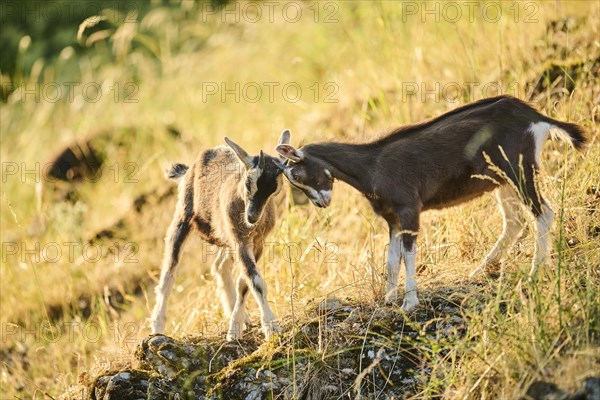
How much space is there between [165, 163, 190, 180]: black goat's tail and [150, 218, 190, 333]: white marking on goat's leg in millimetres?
551

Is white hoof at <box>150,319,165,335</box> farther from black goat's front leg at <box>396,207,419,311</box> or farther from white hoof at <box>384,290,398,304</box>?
black goat's front leg at <box>396,207,419,311</box>

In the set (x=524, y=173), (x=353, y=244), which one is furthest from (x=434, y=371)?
(x=353, y=244)

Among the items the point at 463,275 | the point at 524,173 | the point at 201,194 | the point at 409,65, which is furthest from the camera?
the point at 409,65

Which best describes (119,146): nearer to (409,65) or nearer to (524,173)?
(409,65)

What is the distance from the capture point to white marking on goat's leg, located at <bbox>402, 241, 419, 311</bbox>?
20.0 ft

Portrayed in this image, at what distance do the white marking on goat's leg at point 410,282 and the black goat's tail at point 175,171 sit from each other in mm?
2318

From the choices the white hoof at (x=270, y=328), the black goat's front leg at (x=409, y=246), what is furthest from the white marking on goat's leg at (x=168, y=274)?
the black goat's front leg at (x=409, y=246)

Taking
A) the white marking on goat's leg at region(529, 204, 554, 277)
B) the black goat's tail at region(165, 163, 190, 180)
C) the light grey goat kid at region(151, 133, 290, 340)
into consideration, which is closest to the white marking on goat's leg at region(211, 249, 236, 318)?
the light grey goat kid at region(151, 133, 290, 340)

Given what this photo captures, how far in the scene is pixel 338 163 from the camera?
20.7 feet

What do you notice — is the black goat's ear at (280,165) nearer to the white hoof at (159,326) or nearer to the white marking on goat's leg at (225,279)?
the white marking on goat's leg at (225,279)

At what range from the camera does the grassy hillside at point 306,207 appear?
5.49 metres

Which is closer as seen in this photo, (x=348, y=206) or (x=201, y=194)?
(x=201, y=194)

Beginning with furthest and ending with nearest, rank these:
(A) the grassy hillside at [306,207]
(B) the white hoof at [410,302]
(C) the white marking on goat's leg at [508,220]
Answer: (C) the white marking on goat's leg at [508,220] → (B) the white hoof at [410,302] → (A) the grassy hillside at [306,207]

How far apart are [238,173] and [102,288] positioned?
3891mm
